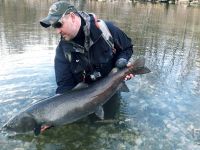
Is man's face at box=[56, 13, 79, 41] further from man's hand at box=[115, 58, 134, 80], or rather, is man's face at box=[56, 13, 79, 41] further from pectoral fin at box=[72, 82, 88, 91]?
man's hand at box=[115, 58, 134, 80]

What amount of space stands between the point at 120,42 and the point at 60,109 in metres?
2.49

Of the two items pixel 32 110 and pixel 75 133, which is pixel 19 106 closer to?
pixel 75 133

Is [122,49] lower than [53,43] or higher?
higher

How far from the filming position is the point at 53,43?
49.1ft

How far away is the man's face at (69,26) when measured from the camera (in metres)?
5.73

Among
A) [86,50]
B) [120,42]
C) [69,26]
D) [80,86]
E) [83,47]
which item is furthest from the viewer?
[120,42]

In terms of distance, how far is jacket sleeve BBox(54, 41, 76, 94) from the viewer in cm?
684

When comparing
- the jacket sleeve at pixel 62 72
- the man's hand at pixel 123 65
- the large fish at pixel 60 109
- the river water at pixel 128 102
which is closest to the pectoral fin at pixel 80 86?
the large fish at pixel 60 109

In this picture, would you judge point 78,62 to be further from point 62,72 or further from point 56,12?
point 56,12

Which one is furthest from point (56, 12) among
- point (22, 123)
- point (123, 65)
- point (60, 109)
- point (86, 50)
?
point (22, 123)

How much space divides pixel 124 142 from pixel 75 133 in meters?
1.04

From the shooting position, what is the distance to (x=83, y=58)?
6898mm

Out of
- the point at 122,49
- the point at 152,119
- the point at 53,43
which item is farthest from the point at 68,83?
the point at 53,43

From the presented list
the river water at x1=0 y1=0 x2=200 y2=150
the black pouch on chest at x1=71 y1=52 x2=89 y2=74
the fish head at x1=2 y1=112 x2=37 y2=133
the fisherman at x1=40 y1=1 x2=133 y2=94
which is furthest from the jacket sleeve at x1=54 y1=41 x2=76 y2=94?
the fish head at x1=2 y1=112 x2=37 y2=133
